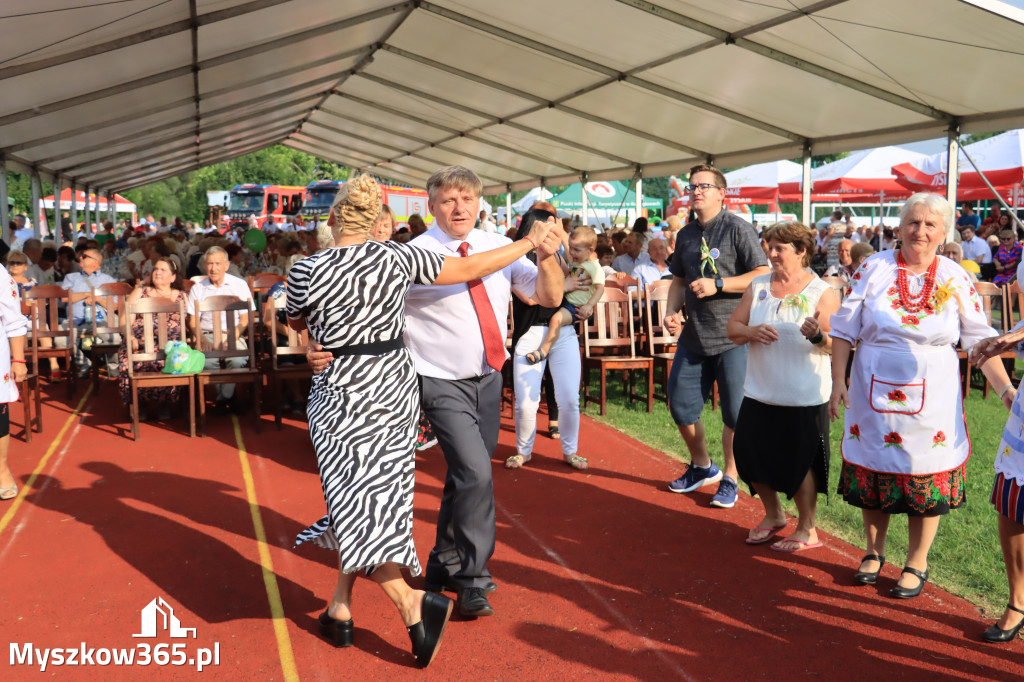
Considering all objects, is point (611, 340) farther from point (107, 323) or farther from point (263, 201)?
point (263, 201)

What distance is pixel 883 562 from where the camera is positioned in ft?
13.4

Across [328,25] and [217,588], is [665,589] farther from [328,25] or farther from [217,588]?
[328,25]

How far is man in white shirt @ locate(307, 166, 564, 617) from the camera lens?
3502 mm

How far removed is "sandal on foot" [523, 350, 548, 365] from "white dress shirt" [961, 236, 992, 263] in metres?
12.7

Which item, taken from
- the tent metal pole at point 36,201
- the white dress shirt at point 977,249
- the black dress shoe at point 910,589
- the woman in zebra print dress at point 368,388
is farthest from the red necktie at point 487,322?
the white dress shirt at point 977,249

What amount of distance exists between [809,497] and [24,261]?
8165 mm

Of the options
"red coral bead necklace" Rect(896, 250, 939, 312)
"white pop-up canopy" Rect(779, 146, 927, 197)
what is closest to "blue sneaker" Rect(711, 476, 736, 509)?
"red coral bead necklace" Rect(896, 250, 939, 312)

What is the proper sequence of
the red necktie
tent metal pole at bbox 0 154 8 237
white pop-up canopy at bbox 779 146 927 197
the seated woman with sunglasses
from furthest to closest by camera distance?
white pop-up canopy at bbox 779 146 927 197, tent metal pole at bbox 0 154 8 237, the seated woman with sunglasses, the red necktie

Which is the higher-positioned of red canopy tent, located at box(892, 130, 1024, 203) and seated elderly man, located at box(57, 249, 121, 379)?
red canopy tent, located at box(892, 130, 1024, 203)


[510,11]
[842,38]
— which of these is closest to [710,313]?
[842,38]

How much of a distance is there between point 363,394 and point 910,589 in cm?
265

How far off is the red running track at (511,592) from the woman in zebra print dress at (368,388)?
463 millimetres

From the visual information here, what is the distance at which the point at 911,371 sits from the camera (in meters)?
3.59

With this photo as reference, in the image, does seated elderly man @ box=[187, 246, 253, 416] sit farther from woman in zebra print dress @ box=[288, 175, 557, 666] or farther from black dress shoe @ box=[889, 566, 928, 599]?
black dress shoe @ box=[889, 566, 928, 599]
